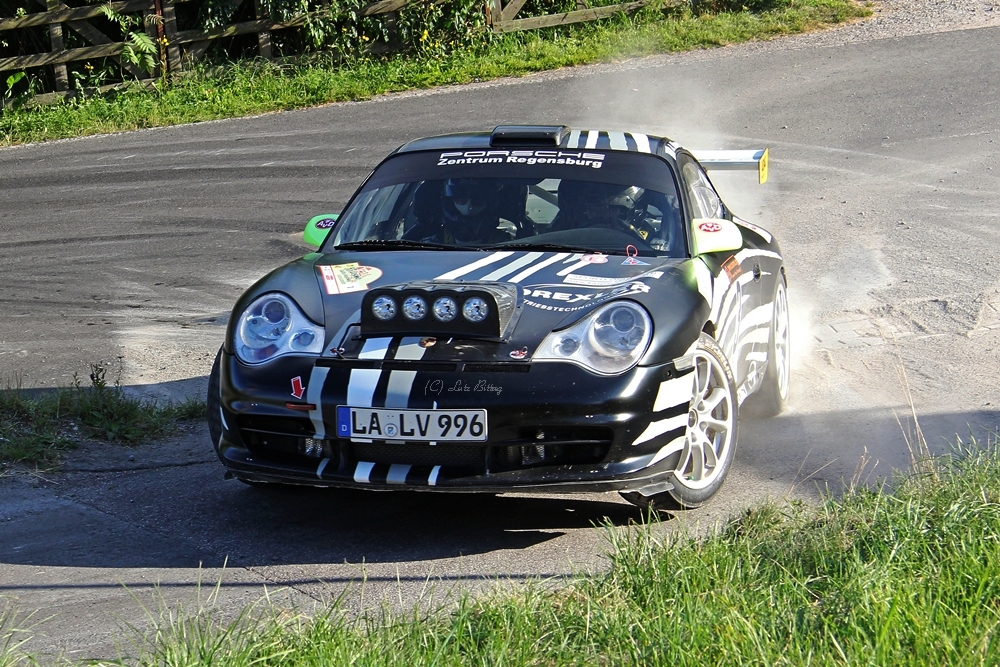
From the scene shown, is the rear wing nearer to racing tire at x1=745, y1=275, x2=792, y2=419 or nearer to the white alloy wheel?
racing tire at x1=745, y1=275, x2=792, y2=419

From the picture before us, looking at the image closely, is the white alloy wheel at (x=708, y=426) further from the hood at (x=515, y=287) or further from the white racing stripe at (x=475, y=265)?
the white racing stripe at (x=475, y=265)

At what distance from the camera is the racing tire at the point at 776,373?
21.1 ft

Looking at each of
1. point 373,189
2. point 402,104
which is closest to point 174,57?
point 402,104

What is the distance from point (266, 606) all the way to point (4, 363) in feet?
13.6

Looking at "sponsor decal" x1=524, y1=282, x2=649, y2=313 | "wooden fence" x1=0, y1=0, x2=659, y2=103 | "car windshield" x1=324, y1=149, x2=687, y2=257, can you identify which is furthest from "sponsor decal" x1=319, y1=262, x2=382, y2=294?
"wooden fence" x1=0, y1=0, x2=659, y2=103

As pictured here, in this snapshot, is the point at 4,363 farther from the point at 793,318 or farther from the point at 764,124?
the point at 764,124

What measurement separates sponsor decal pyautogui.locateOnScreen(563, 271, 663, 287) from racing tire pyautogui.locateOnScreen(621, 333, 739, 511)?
1.13ft

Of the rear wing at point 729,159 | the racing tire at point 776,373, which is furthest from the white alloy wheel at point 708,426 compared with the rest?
the rear wing at point 729,159

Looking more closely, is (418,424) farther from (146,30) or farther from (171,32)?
(146,30)

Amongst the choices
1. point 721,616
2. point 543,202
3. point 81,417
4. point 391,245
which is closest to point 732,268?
point 543,202

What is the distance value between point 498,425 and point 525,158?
75.2 inches

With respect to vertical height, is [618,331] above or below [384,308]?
below

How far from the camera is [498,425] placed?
444cm

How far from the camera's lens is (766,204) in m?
11.3
